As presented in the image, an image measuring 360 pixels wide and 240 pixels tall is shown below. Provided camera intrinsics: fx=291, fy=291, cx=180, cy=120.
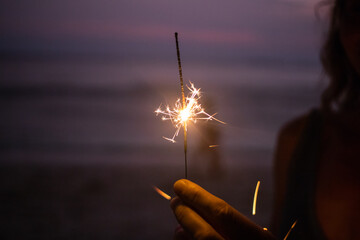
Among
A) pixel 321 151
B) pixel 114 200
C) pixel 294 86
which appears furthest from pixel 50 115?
pixel 294 86

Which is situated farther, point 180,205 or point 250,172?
point 250,172

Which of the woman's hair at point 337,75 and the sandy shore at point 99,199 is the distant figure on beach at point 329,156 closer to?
the woman's hair at point 337,75

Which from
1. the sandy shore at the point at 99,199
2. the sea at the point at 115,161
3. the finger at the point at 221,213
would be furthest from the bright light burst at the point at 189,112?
the sandy shore at the point at 99,199

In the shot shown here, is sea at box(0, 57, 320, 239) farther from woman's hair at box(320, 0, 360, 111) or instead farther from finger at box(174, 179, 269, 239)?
finger at box(174, 179, 269, 239)

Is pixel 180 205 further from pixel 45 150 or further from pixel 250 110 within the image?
pixel 250 110

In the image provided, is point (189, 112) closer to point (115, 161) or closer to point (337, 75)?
point (337, 75)

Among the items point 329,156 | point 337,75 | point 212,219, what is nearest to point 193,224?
point 212,219
